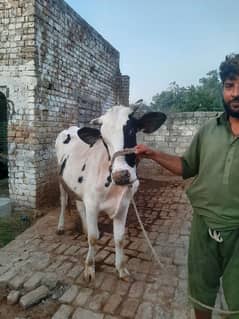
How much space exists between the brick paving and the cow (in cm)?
21

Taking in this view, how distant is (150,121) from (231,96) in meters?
1.09

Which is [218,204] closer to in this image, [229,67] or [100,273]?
[229,67]

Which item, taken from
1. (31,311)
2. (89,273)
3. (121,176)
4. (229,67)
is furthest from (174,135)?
(229,67)

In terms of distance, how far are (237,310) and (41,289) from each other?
1.85 metres

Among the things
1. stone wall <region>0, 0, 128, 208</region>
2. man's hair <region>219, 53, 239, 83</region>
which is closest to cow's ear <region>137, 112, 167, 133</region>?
man's hair <region>219, 53, 239, 83</region>

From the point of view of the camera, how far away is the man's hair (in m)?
1.57

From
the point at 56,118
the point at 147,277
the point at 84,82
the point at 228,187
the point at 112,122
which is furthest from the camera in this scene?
the point at 84,82

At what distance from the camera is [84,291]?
8.95ft

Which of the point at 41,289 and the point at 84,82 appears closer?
the point at 41,289

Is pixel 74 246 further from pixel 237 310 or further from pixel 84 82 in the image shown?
pixel 84 82

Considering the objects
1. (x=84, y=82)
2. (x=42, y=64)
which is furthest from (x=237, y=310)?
(x=84, y=82)

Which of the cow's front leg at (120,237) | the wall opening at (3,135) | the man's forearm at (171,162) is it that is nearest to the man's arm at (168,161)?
the man's forearm at (171,162)

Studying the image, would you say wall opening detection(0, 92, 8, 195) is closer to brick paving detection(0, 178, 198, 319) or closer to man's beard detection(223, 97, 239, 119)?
brick paving detection(0, 178, 198, 319)

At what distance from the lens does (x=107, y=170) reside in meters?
2.87
